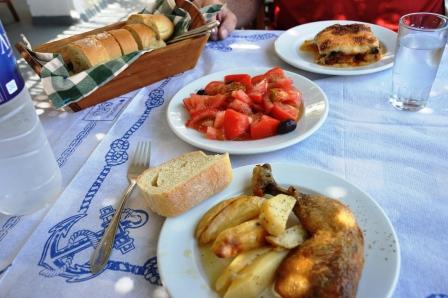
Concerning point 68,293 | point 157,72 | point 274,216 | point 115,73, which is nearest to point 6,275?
point 68,293

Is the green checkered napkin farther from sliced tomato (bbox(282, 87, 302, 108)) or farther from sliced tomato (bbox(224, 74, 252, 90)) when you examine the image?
sliced tomato (bbox(282, 87, 302, 108))

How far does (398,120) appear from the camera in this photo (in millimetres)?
1171

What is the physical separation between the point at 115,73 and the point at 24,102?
460 mm

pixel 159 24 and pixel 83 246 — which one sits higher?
pixel 159 24

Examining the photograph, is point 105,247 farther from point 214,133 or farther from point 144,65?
point 144,65

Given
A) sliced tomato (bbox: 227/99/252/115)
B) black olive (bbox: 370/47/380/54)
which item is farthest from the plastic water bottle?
black olive (bbox: 370/47/380/54)

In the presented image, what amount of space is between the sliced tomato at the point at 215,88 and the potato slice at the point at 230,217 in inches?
21.9

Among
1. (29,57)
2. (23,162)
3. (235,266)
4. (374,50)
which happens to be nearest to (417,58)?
(374,50)

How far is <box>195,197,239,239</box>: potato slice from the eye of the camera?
794 mm

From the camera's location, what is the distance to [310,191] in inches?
34.6

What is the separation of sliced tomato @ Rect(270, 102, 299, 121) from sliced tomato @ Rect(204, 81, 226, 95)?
20 cm

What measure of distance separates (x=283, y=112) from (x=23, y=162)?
2.25 ft

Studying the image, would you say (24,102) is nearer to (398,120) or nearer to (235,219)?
(235,219)

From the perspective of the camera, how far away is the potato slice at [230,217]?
77 centimetres
